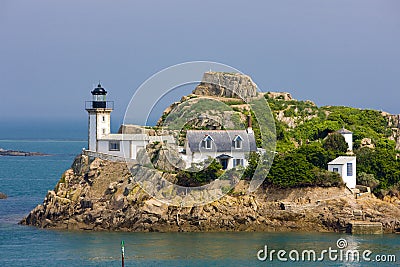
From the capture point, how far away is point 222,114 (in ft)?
215

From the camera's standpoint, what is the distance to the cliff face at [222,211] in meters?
55.7

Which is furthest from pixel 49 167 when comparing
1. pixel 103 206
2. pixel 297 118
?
pixel 103 206

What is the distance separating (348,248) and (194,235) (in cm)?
795

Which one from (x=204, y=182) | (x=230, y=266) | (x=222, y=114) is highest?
(x=222, y=114)

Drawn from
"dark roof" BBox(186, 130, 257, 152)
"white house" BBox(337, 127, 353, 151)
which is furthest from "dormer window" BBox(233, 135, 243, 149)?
"white house" BBox(337, 127, 353, 151)

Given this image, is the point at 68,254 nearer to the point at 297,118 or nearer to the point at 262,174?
the point at 262,174

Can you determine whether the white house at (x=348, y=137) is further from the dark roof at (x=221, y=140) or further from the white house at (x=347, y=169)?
the dark roof at (x=221, y=140)

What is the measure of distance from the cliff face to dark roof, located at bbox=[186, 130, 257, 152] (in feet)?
10.5

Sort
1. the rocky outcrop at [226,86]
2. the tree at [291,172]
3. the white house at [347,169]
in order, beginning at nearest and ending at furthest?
the tree at [291,172] < the white house at [347,169] < the rocky outcrop at [226,86]

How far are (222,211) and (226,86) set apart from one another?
16385 millimetres

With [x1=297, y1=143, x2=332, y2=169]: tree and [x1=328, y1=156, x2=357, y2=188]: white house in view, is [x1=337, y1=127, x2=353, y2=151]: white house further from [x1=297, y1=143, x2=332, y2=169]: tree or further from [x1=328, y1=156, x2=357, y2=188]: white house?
[x1=328, y1=156, x2=357, y2=188]: white house

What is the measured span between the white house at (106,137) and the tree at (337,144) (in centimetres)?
875

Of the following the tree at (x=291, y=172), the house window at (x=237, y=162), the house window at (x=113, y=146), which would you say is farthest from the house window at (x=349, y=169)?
the house window at (x=113, y=146)

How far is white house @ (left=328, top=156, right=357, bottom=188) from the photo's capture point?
5875 centimetres
